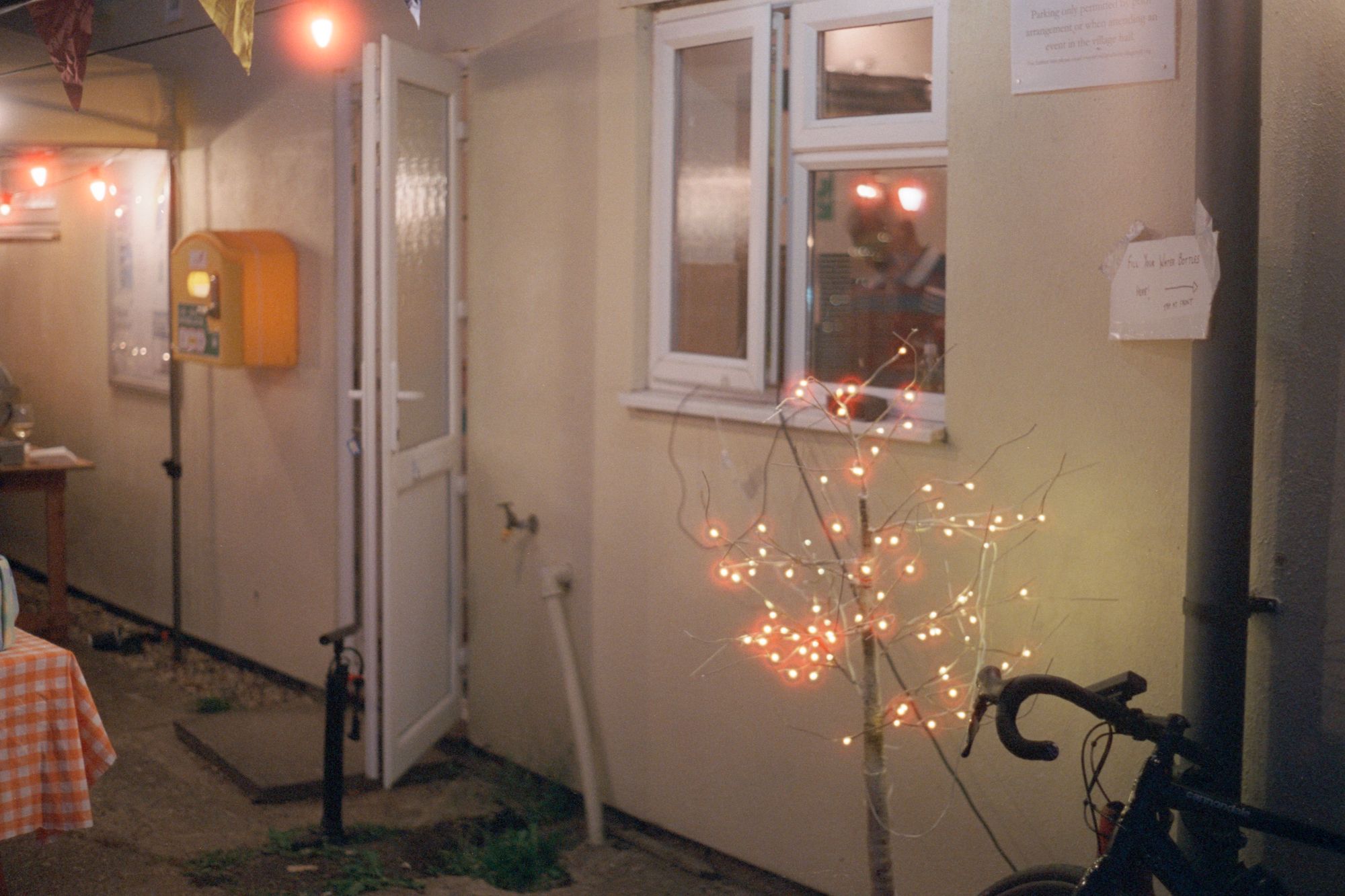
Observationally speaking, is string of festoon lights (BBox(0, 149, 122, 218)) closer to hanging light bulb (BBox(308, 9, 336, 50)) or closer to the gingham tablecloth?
hanging light bulb (BBox(308, 9, 336, 50))

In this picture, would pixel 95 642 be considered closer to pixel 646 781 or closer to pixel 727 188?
pixel 646 781

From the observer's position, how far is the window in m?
4.30

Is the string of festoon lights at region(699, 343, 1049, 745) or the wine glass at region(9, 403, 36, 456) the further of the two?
the wine glass at region(9, 403, 36, 456)

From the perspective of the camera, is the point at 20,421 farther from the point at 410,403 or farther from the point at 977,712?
the point at 977,712

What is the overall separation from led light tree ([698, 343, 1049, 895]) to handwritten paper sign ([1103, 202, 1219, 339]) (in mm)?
558

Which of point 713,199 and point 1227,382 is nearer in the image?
point 1227,382

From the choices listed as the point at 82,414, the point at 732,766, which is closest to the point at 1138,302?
the point at 732,766

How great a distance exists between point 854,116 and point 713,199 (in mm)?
695

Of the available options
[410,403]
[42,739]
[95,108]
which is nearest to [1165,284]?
[410,403]

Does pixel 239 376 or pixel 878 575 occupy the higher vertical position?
pixel 239 376

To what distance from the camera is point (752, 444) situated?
15.3 ft

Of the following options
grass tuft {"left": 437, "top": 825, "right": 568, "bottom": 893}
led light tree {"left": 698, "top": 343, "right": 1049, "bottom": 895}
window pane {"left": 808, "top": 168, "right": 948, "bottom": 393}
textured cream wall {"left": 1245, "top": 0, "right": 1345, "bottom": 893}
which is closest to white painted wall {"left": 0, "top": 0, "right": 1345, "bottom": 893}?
textured cream wall {"left": 1245, "top": 0, "right": 1345, "bottom": 893}

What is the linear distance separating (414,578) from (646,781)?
1.24 m

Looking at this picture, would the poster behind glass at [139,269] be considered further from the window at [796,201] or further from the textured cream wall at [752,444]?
the window at [796,201]
